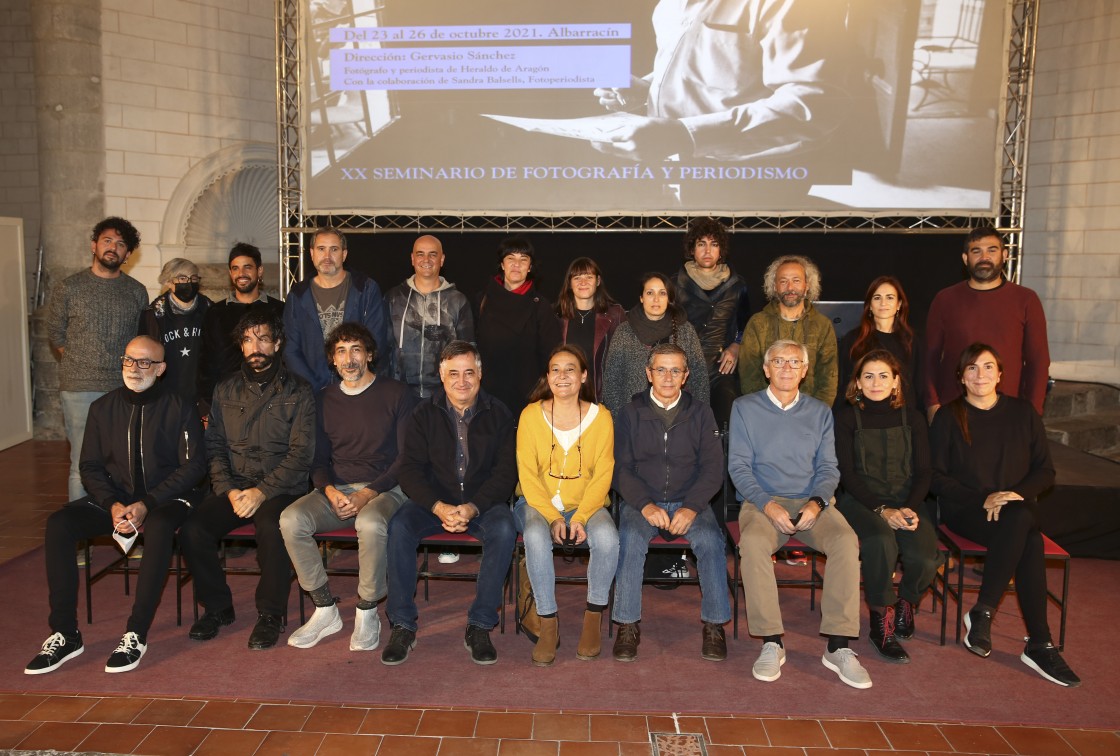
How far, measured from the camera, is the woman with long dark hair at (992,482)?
3.50 meters

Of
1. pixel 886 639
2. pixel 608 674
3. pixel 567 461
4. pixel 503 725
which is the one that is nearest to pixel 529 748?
pixel 503 725

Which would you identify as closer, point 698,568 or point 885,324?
point 698,568

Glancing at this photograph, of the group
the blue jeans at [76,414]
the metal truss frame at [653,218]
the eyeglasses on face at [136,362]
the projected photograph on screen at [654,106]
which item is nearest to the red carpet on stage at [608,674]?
the blue jeans at [76,414]

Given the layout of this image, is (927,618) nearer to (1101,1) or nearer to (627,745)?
(627,745)

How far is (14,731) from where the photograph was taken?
2.85 metres

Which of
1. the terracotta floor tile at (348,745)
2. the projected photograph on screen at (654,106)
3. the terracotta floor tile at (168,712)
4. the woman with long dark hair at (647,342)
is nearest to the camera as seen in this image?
the terracotta floor tile at (348,745)

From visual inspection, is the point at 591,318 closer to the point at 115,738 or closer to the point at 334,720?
the point at 334,720

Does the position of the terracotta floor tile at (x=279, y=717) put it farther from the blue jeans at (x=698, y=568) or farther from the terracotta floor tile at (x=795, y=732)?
the terracotta floor tile at (x=795, y=732)

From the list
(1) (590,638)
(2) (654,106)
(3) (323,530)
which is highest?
(2) (654,106)

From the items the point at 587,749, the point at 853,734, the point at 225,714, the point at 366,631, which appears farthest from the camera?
the point at 366,631

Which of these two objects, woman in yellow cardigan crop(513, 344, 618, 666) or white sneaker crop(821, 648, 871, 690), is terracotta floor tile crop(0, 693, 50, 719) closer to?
woman in yellow cardigan crop(513, 344, 618, 666)

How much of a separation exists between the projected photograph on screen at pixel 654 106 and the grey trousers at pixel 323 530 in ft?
9.64

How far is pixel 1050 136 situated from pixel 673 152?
11.7ft

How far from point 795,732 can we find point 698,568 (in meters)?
0.79
